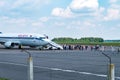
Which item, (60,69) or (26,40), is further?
(26,40)

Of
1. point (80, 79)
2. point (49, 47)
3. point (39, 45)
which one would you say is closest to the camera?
point (80, 79)

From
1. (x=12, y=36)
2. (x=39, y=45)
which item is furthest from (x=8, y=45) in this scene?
(x=39, y=45)

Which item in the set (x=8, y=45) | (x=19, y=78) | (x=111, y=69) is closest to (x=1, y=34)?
(x=8, y=45)

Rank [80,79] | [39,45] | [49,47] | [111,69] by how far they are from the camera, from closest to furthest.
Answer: [111,69]
[80,79]
[39,45]
[49,47]

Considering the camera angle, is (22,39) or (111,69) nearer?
(111,69)

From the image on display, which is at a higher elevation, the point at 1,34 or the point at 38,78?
the point at 1,34

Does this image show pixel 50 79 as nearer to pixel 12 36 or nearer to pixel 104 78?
pixel 104 78

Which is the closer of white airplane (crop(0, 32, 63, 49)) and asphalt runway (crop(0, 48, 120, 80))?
asphalt runway (crop(0, 48, 120, 80))

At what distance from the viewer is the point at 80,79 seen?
1769cm

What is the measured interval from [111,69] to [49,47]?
253 feet

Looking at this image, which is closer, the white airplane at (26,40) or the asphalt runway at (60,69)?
the asphalt runway at (60,69)

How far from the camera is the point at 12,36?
82750 mm

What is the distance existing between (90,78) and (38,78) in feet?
8.92

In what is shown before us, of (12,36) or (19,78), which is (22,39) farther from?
(19,78)
